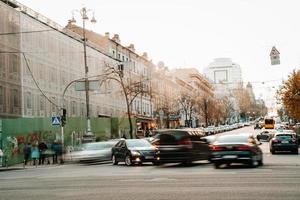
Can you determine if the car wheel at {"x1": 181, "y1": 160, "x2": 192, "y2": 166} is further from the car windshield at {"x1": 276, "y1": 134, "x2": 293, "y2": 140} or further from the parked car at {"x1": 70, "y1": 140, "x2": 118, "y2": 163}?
the car windshield at {"x1": 276, "y1": 134, "x2": 293, "y2": 140}

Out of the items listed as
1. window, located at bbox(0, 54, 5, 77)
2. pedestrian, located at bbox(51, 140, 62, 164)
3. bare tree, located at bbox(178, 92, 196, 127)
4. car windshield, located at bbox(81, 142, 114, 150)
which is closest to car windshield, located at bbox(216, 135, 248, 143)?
car windshield, located at bbox(81, 142, 114, 150)

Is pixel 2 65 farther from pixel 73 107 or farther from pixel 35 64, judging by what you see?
pixel 73 107

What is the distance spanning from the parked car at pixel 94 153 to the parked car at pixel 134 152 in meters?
2.34

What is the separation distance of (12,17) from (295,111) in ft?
108

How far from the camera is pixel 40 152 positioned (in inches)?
1446

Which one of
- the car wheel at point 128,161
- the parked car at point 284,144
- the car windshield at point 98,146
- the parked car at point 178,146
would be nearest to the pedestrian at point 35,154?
the car windshield at point 98,146

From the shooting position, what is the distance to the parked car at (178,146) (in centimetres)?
2652

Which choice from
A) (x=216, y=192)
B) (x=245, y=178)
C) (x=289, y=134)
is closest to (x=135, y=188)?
(x=216, y=192)

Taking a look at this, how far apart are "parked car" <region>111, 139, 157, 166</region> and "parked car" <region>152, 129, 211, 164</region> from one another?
204 cm

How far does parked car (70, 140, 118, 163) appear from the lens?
33.6m

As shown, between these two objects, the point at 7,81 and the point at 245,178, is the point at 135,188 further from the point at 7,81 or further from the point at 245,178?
the point at 7,81

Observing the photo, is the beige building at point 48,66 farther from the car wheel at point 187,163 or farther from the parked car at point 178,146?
the parked car at point 178,146

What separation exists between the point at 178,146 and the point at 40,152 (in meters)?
13.3

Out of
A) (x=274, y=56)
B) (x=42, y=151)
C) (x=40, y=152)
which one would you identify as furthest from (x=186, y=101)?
(x=274, y=56)
